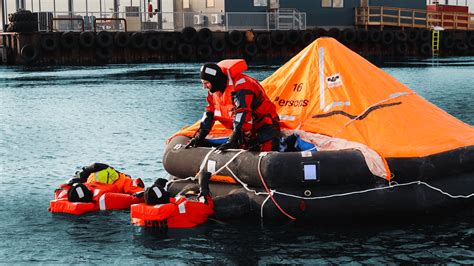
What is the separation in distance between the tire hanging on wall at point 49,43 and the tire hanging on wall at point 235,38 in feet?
32.3

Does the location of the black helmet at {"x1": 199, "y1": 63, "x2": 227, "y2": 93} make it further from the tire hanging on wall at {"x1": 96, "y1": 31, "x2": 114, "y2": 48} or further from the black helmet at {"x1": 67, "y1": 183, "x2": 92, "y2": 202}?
the tire hanging on wall at {"x1": 96, "y1": 31, "x2": 114, "y2": 48}

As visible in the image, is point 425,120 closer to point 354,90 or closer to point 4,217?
point 354,90

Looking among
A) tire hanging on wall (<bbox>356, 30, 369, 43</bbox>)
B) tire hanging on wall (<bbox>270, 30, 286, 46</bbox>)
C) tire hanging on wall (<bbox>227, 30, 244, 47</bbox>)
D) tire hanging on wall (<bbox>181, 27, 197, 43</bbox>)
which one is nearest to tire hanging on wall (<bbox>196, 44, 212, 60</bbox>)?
tire hanging on wall (<bbox>181, 27, 197, 43</bbox>)

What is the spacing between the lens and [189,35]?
45469 millimetres

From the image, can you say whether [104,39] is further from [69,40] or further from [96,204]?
[96,204]

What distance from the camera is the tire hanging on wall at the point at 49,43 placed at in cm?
4288

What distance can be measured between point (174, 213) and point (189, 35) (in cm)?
3717

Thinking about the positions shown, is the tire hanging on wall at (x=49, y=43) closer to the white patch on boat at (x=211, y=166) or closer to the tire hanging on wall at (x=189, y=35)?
the tire hanging on wall at (x=189, y=35)

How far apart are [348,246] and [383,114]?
8.26 feet

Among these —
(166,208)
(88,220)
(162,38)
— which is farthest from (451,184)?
(162,38)

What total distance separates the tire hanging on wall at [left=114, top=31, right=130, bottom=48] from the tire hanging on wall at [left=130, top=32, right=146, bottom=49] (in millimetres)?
278

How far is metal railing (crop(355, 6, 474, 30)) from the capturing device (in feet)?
172

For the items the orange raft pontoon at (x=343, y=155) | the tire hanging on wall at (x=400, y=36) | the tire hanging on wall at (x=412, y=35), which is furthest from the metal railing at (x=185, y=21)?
the orange raft pontoon at (x=343, y=155)

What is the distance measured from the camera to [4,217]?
9.87 m
